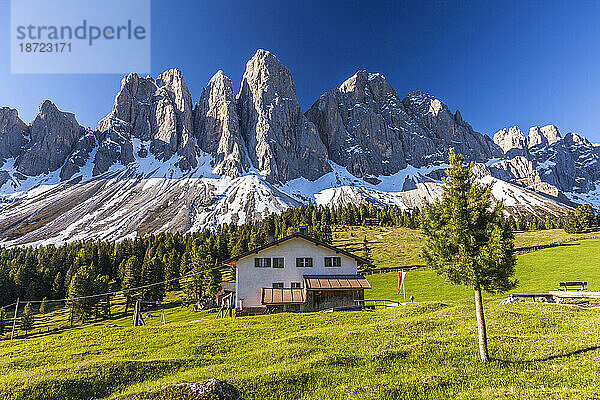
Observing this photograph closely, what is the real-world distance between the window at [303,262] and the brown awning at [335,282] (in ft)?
5.70

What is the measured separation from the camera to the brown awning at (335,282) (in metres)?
43.3

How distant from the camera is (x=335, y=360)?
52.6 ft

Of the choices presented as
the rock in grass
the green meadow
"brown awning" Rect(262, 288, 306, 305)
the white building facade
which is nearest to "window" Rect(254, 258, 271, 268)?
the white building facade

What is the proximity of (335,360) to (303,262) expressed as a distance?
103 feet

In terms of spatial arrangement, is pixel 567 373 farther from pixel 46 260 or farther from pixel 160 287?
pixel 46 260

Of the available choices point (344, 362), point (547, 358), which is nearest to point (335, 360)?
point (344, 362)

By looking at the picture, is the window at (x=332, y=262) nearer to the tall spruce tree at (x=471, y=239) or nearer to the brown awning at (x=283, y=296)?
the brown awning at (x=283, y=296)

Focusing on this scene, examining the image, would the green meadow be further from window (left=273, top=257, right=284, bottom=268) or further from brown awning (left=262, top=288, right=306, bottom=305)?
window (left=273, top=257, right=284, bottom=268)

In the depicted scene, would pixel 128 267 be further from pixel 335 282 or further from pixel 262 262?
pixel 335 282

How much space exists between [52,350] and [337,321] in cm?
2169

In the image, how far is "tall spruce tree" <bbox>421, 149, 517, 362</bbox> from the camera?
1504cm

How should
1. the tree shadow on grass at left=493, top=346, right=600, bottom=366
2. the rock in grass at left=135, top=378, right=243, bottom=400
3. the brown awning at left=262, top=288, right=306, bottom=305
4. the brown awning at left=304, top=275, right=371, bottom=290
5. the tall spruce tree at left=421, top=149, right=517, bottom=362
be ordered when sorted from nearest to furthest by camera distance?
the rock in grass at left=135, top=378, right=243, bottom=400 < the tree shadow on grass at left=493, top=346, right=600, bottom=366 < the tall spruce tree at left=421, top=149, right=517, bottom=362 < the brown awning at left=262, top=288, right=306, bottom=305 < the brown awning at left=304, top=275, right=371, bottom=290

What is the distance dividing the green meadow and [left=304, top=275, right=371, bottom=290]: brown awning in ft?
42.6

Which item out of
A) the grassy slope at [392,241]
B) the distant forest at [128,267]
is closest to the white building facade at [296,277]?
the distant forest at [128,267]
